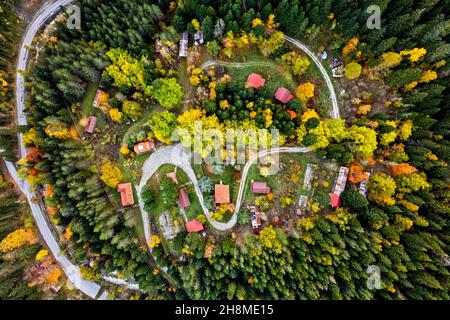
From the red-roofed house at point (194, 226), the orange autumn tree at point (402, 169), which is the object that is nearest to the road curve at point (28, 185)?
the red-roofed house at point (194, 226)

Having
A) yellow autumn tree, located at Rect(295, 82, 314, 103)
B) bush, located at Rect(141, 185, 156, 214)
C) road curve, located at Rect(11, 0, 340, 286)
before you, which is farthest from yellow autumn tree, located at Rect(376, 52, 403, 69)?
bush, located at Rect(141, 185, 156, 214)

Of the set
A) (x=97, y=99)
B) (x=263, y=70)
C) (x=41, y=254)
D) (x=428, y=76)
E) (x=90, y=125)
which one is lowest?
(x=41, y=254)

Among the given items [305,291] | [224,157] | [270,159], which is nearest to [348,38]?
[270,159]

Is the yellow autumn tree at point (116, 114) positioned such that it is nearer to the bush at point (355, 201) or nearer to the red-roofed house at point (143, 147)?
the red-roofed house at point (143, 147)

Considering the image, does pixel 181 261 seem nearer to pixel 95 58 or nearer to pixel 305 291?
pixel 305 291

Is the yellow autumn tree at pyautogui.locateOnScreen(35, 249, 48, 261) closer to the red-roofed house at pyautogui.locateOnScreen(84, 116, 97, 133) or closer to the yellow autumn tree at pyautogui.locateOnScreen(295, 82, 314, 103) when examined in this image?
the red-roofed house at pyautogui.locateOnScreen(84, 116, 97, 133)

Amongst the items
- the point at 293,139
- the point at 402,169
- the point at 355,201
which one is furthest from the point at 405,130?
the point at 293,139

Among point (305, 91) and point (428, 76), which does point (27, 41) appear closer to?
point (305, 91)

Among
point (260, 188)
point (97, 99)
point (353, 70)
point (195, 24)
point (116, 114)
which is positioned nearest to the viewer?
point (353, 70)
